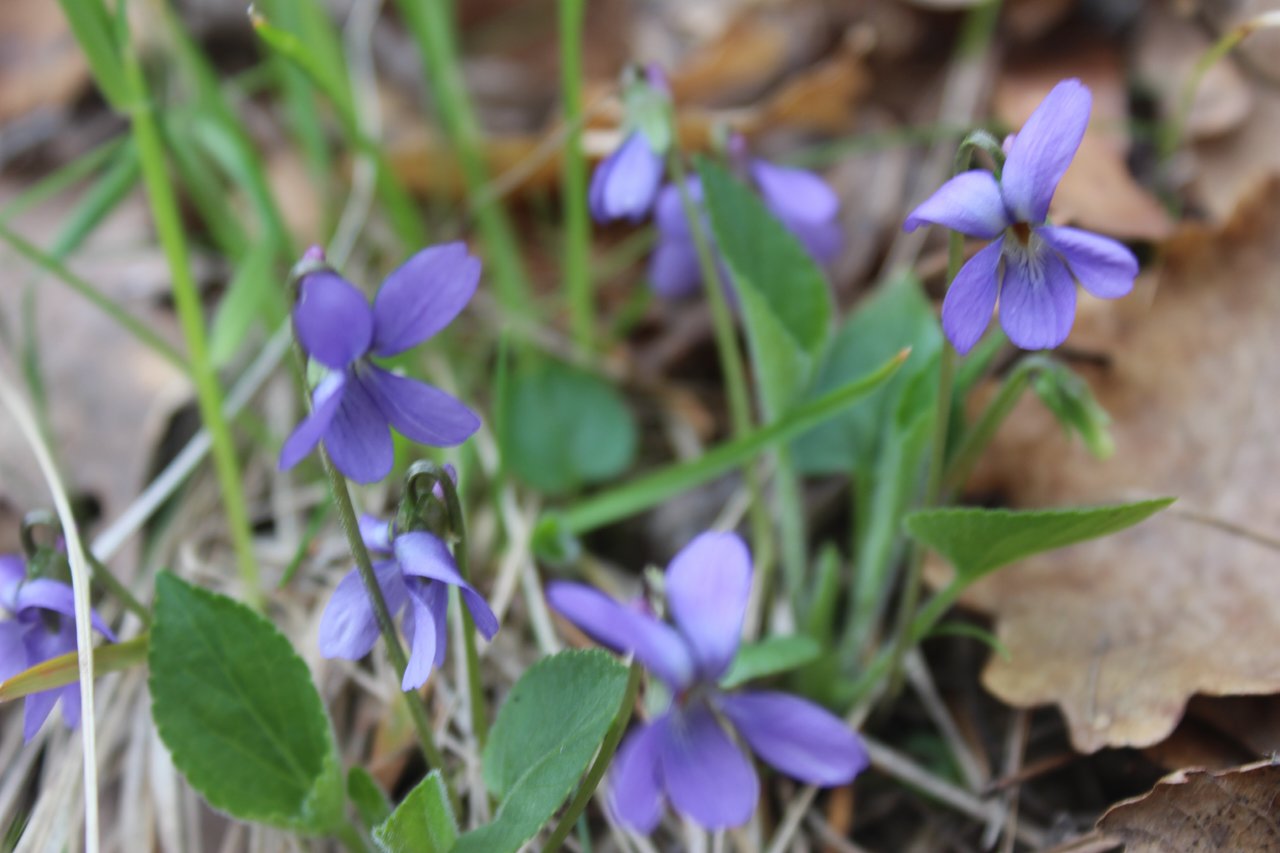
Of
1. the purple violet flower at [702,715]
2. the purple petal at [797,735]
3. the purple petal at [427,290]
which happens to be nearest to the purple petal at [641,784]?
the purple violet flower at [702,715]

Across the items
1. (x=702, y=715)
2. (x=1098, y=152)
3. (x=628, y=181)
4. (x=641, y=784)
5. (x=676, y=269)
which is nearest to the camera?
(x=641, y=784)

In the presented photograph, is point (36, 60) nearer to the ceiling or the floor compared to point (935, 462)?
nearer to the ceiling

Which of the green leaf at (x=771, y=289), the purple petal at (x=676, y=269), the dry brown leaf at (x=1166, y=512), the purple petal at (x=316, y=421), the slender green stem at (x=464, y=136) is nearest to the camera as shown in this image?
the purple petal at (x=316, y=421)

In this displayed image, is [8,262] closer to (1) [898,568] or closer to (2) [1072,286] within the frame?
(1) [898,568]

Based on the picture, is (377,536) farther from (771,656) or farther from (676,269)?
(676,269)

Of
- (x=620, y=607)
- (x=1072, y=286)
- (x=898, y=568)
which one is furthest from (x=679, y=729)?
(x=898, y=568)

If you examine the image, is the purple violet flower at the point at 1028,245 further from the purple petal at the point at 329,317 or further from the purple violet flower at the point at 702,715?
the purple petal at the point at 329,317

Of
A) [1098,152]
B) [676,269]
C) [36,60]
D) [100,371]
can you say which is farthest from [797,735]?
[36,60]
